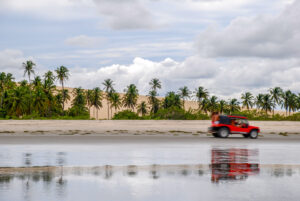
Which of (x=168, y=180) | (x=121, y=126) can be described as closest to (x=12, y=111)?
(x=121, y=126)

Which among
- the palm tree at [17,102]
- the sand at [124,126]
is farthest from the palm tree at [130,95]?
the sand at [124,126]

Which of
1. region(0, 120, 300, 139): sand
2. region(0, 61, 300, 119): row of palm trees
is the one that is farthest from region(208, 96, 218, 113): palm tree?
region(0, 120, 300, 139): sand

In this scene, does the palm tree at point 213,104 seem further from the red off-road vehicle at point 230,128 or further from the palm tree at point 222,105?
the red off-road vehicle at point 230,128

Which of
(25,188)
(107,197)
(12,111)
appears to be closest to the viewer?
(107,197)

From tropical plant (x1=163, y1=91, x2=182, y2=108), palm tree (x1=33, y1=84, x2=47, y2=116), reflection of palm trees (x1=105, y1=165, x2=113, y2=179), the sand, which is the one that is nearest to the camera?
reflection of palm trees (x1=105, y1=165, x2=113, y2=179)

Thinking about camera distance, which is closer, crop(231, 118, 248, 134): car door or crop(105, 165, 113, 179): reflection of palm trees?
crop(105, 165, 113, 179): reflection of palm trees

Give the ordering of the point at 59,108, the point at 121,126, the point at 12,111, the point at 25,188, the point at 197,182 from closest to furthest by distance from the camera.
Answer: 1. the point at 25,188
2. the point at 197,182
3. the point at 121,126
4. the point at 12,111
5. the point at 59,108

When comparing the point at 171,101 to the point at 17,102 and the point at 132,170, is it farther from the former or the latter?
the point at 132,170

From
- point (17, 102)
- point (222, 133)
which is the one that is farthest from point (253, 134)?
point (17, 102)

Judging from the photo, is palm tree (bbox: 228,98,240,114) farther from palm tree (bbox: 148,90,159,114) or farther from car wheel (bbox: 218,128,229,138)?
car wheel (bbox: 218,128,229,138)

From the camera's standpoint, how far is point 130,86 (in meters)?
131

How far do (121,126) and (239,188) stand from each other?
1494 inches

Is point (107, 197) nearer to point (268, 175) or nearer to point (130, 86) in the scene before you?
point (268, 175)

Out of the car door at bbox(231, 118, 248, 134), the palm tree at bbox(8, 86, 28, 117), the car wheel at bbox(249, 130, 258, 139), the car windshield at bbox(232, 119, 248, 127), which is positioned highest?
the palm tree at bbox(8, 86, 28, 117)
